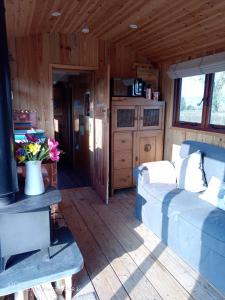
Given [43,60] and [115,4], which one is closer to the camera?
[115,4]

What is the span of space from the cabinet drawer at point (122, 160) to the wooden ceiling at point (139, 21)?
163 cm

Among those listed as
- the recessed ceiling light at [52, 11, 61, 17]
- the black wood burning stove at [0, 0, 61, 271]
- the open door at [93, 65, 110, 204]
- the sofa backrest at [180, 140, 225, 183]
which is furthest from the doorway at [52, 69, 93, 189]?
the black wood burning stove at [0, 0, 61, 271]

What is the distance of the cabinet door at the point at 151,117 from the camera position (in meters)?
3.63

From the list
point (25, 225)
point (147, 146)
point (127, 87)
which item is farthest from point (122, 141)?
point (25, 225)

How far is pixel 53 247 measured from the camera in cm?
180

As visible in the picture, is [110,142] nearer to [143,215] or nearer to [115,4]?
[143,215]

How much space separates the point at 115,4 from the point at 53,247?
7.84 feet

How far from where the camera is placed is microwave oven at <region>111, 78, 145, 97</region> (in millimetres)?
3531

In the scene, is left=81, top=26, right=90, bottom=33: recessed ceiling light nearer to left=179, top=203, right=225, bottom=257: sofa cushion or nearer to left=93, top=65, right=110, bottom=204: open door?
left=93, top=65, right=110, bottom=204: open door

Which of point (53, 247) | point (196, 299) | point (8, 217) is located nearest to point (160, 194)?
point (196, 299)

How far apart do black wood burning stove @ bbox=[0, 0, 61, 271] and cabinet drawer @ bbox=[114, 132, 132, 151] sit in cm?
191

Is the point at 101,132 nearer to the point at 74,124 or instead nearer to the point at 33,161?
the point at 33,161

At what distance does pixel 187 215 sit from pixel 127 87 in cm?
225

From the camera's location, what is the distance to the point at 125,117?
3523 millimetres
